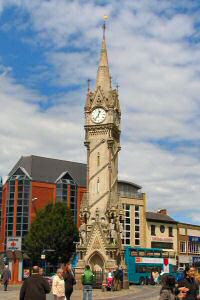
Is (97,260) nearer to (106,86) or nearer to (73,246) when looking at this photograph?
(73,246)

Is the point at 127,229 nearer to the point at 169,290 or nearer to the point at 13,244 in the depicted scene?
the point at 13,244

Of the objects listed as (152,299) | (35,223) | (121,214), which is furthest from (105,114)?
(152,299)

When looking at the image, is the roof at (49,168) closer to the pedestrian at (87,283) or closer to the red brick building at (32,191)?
the red brick building at (32,191)

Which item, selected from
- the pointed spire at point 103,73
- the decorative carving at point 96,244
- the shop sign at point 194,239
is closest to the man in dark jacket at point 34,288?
the decorative carving at point 96,244

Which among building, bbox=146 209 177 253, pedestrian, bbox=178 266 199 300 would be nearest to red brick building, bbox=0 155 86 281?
building, bbox=146 209 177 253

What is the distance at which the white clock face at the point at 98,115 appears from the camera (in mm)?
65625

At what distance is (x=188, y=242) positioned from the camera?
102 m

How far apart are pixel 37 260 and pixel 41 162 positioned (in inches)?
1068

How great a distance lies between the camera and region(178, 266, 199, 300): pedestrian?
473 inches

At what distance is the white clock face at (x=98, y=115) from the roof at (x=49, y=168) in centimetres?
2582

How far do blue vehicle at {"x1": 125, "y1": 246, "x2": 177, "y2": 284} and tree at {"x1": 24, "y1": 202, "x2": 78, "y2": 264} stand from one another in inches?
443

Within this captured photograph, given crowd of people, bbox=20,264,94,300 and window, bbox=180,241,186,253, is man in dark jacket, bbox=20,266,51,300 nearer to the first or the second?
crowd of people, bbox=20,264,94,300

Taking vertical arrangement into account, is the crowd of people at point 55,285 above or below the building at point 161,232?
below

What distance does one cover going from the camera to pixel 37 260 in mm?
69250
